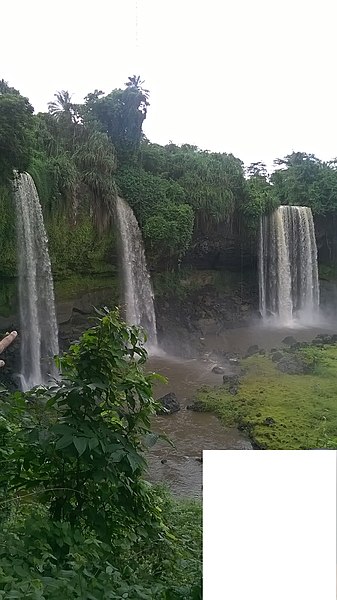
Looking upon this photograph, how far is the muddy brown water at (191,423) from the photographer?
7.34 ft

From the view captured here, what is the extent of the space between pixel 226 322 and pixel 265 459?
6.93 feet

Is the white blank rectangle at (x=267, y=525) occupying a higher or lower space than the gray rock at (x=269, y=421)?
higher

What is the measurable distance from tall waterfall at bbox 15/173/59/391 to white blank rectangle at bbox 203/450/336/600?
2.05 meters

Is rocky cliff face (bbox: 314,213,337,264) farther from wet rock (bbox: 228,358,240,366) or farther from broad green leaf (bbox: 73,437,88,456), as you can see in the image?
broad green leaf (bbox: 73,437,88,456)

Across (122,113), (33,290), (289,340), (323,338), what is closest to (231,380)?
(289,340)

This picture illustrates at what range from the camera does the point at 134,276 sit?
339 cm

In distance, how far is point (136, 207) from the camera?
3658 mm

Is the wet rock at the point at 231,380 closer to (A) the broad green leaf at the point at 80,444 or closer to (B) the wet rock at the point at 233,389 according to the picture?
(B) the wet rock at the point at 233,389

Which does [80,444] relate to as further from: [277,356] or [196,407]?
[277,356]

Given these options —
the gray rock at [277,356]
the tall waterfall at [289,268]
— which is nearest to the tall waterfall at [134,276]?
the gray rock at [277,356]

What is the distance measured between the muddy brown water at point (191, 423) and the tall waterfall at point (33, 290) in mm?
745

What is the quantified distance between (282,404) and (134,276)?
4.53 ft

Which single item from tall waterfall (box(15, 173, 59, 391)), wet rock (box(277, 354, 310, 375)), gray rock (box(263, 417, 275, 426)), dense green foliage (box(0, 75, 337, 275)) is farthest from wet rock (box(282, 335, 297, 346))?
tall waterfall (box(15, 173, 59, 391))

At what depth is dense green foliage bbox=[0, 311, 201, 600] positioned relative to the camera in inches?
38.0
